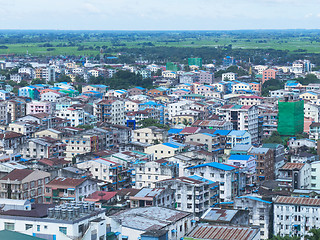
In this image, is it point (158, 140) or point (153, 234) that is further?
point (158, 140)

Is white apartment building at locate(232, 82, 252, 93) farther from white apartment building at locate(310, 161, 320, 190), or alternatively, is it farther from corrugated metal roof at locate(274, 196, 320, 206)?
corrugated metal roof at locate(274, 196, 320, 206)

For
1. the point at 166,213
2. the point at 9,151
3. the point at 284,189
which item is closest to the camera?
the point at 166,213

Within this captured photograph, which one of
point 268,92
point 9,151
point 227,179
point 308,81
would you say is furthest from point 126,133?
point 308,81

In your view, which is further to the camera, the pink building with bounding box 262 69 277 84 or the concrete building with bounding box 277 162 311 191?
the pink building with bounding box 262 69 277 84

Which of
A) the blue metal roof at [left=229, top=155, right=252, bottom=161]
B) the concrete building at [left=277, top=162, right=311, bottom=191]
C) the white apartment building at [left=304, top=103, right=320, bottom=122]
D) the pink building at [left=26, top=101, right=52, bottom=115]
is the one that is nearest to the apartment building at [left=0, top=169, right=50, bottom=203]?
the blue metal roof at [left=229, top=155, right=252, bottom=161]

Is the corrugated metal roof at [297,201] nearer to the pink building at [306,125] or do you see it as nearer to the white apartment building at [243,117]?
the white apartment building at [243,117]

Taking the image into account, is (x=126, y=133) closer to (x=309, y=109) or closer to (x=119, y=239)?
(x=309, y=109)

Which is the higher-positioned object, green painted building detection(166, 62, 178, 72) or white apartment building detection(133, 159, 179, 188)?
green painted building detection(166, 62, 178, 72)
